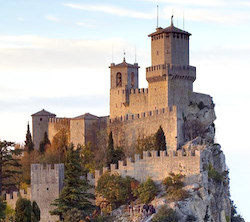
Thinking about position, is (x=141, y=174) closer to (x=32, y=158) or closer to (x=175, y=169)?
(x=175, y=169)

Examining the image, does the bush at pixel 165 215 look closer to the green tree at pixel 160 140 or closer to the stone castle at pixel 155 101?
the green tree at pixel 160 140

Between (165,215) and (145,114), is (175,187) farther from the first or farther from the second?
(145,114)

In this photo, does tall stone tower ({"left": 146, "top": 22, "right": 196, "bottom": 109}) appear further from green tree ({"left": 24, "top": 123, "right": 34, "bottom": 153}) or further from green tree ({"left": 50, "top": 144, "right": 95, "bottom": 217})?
green tree ({"left": 50, "top": 144, "right": 95, "bottom": 217})

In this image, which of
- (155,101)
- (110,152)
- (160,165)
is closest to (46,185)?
(110,152)

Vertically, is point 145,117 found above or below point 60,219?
above

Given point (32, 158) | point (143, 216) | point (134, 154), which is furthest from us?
point (32, 158)

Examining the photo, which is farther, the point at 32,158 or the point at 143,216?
the point at 32,158

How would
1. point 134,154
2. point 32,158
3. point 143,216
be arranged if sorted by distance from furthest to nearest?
point 32,158, point 134,154, point 143,216

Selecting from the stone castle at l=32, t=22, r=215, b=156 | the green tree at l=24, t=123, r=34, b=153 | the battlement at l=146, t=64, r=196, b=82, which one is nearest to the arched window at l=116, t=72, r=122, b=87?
the stone castle at l=32, t=22, r=215, b=156

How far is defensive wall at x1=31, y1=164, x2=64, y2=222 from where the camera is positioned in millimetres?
82875

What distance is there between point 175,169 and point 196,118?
1175 cm

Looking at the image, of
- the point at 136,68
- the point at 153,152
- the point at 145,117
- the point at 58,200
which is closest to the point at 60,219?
the point at 58,200

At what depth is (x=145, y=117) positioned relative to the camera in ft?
300

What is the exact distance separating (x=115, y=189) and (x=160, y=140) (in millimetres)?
6567
